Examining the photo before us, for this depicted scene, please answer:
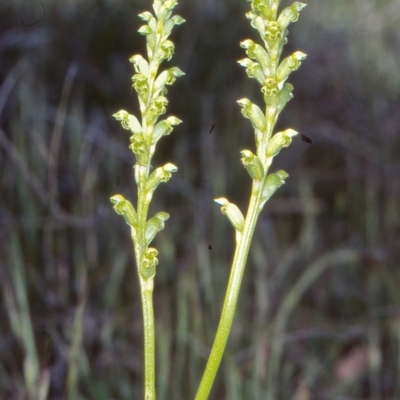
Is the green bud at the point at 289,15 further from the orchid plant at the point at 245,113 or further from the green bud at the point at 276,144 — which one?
the green bud at the point at 276,144

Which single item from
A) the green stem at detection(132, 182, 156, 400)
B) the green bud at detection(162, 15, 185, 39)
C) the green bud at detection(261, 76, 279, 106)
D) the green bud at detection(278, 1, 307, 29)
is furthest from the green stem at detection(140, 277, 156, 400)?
the green bud at detection(278, 1, 307, 29)

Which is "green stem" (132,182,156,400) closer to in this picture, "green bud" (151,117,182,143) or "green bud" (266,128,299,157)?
"green bud" (151,117,182,143)

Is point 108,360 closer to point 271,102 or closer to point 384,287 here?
point 384,287

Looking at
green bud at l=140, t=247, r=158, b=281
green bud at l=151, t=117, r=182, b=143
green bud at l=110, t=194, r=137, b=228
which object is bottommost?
green bud at l=140, t=247, r=158, b=281

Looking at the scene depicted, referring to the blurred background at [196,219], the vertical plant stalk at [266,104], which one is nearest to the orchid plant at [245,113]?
the vertical plant stalk at [266,104]

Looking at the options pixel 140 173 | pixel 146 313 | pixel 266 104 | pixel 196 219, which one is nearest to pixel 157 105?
pixel 140 173

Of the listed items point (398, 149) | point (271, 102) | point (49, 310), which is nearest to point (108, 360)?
point (49, 310)
